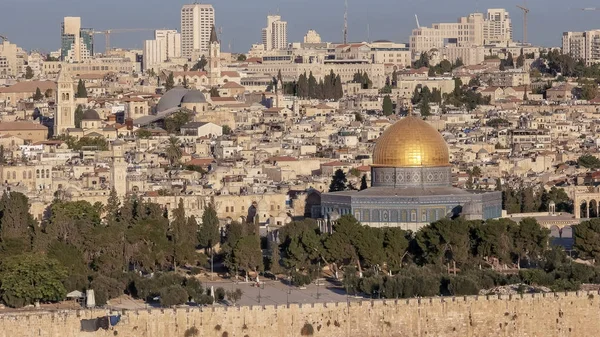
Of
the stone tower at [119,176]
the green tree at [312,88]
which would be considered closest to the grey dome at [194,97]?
the green tree at [312,88]

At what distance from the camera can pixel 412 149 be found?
5847cm

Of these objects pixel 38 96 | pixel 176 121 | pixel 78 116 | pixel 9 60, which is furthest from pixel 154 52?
pixel 78 116

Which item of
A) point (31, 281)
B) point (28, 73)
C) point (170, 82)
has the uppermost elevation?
point (28, 73)

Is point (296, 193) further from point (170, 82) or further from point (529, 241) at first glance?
point (170, 82)

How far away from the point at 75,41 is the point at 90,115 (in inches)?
2832

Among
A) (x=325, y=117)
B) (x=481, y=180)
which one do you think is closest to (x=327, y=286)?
(x=481, y=180)

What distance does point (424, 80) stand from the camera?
129 m

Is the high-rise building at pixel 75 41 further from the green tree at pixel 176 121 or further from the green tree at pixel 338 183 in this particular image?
the green tree at pixel 338 183

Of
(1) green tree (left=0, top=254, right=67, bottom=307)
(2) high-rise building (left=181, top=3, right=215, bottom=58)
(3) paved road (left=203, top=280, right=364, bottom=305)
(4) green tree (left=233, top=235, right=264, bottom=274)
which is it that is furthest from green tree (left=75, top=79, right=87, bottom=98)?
(2) high-rise building (left=181, top=3, right=215, bottom=58)

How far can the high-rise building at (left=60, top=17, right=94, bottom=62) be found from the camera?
169 m

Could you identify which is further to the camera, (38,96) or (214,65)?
(214,65)

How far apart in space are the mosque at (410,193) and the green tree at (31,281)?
11028 millimetres

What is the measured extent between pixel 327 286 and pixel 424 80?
79417 millimetres

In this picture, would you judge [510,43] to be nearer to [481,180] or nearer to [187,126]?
[187,126]
